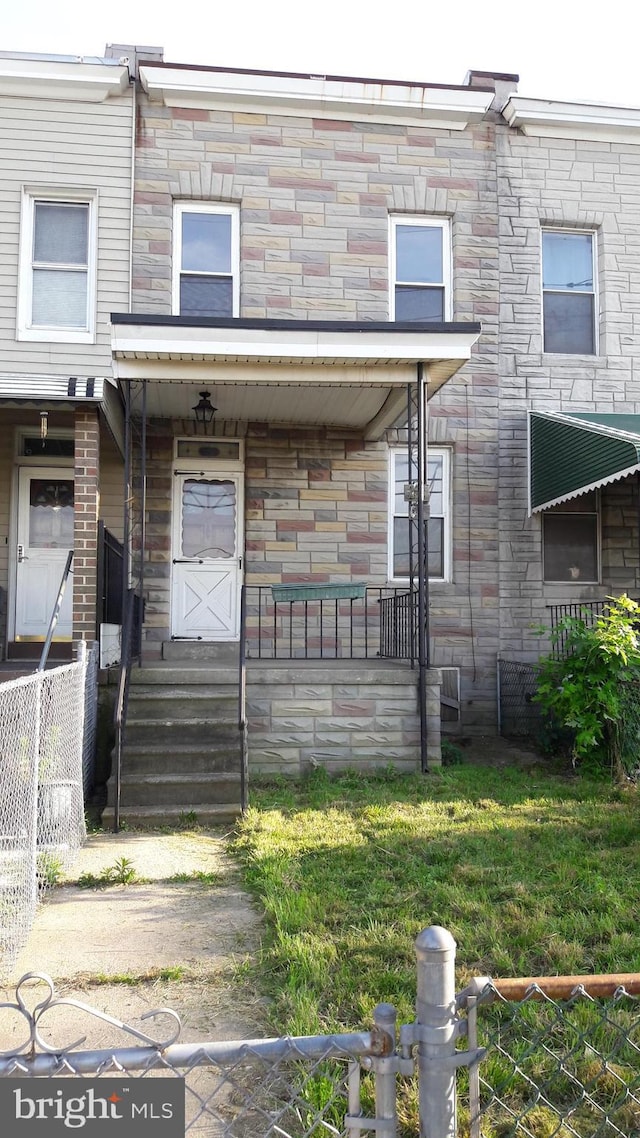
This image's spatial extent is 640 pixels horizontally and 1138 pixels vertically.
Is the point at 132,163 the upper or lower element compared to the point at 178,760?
upper

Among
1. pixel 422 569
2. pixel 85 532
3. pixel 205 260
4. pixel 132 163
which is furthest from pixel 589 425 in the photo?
pixel 132 163

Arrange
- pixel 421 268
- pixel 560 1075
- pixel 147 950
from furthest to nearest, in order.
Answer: pixel 421 268 → pixel 147 950 → pixel 560 1075

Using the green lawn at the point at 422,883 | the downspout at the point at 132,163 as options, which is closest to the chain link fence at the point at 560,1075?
the green lawn at the point at 422,883

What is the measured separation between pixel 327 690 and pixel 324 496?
2898 mm

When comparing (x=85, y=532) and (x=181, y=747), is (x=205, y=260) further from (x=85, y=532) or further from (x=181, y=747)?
(x=181, y=747)

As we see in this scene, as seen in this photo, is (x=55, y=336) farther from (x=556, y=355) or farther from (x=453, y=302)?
(x=556, y=355)

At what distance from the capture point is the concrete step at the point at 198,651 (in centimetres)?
920

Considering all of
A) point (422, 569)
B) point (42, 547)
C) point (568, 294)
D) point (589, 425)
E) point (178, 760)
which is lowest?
point (178, 760)

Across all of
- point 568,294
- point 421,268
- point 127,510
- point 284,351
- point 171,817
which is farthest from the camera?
point 568,294

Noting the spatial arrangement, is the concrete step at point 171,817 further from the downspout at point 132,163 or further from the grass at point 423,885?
the downspout at point 132,163

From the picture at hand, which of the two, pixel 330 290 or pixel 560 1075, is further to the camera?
pixel 330 290

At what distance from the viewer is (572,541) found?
1089cm

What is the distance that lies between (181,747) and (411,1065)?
5.41 m

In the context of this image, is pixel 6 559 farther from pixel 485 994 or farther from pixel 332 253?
pixel 485 994
